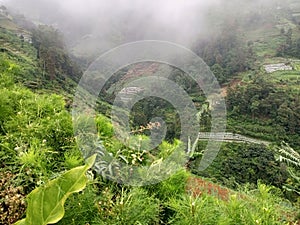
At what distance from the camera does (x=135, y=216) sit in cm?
92

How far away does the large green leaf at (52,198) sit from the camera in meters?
0.76

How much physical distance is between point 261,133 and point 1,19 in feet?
127

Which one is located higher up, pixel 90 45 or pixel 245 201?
pixel 245 201

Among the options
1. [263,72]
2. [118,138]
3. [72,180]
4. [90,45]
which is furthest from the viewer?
[90,45]

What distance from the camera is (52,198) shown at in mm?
767

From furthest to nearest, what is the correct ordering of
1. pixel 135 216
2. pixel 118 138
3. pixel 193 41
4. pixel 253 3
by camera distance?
1. pixel 253 3
2. pixel 193 41
3. pixel 118 138
4. pixel 135 216

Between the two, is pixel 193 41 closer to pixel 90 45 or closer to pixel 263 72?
pixel 90 45

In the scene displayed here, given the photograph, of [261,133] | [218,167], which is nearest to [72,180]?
[218,167]

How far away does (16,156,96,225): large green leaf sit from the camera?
0.76 metres

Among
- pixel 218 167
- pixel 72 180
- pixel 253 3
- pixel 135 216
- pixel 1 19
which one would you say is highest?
pixel 253 3

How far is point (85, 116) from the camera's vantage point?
146 centimetres

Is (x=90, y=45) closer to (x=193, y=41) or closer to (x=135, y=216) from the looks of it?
(x=193, y=41)

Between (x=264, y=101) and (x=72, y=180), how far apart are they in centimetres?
3280

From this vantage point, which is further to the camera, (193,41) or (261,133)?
(193,41)
